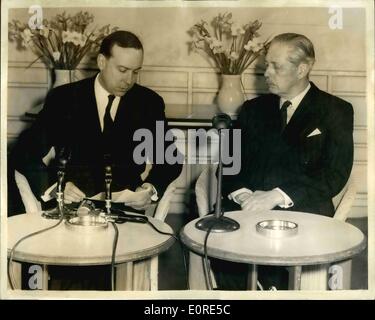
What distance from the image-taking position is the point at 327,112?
1.66 m

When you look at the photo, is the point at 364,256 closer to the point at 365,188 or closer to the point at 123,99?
the point at 365,188

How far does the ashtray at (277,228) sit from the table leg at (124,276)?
0.36m

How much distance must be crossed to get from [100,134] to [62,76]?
224mm

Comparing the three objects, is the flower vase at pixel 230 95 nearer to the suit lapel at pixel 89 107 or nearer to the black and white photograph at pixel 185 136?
the black and white photograph at pixel 185 136

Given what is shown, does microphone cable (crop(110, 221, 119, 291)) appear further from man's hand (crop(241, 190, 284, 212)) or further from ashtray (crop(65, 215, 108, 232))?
man's hand (crop(241, 190, 284, 212))

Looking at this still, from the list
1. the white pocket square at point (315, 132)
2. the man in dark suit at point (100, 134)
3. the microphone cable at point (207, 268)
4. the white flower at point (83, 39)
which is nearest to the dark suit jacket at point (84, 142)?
the man in dark suit at point (100, 134)

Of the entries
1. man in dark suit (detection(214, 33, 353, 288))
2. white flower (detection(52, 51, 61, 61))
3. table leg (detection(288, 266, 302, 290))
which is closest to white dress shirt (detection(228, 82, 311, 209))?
man in dark suit (detection(214, 33, 353, 288))

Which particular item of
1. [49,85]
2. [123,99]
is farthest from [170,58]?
[49,85]

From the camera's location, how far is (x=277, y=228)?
1.43 metres

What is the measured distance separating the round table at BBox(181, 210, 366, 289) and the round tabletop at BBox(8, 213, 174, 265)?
105 millimetres

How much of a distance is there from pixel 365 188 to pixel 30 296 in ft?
3.41

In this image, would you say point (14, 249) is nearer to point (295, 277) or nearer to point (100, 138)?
point (100, 138)

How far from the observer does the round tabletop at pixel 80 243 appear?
1292 millimetres

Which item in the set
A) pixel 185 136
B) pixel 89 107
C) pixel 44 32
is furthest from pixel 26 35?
pixel 185 136
